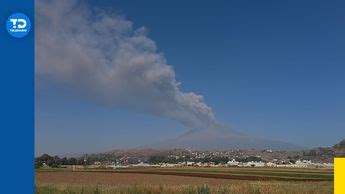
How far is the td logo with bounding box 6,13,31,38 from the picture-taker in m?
6.64

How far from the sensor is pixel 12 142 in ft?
21.4

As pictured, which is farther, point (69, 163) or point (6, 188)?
point (69, 163)

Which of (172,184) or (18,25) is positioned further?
(172,184)

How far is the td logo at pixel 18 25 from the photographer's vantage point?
664 cm

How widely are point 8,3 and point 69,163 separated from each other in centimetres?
13039

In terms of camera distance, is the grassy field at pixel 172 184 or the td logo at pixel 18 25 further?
the grassy field at pixel 172 184

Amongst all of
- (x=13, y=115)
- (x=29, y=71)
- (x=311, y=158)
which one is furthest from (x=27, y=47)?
(x=311, y=158)

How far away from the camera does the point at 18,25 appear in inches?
263

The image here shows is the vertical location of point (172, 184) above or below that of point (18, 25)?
below

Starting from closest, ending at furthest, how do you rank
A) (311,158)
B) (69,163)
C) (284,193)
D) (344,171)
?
(344,171)
(284,193)
(69,163)
(311,158)

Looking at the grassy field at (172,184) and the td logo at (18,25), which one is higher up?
the td logo at (18,25)

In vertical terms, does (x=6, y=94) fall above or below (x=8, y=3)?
below

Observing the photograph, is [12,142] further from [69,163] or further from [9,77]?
[69,163]

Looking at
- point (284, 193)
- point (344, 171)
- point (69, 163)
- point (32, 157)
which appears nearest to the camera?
point (32, 157)
